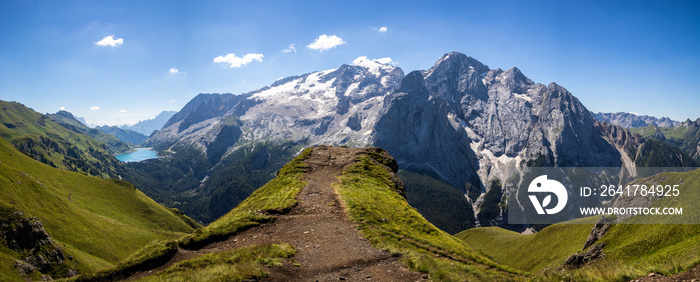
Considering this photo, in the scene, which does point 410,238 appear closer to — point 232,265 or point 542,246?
point 232,265

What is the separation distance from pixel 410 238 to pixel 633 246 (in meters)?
17.8

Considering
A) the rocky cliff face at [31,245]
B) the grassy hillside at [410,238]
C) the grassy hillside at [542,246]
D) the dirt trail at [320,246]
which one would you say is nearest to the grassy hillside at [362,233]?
the grassy hillside at [410,238]

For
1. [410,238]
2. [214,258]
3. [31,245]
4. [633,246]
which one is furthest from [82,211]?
[633,246]

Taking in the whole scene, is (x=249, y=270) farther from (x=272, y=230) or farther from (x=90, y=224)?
(x=90, y=224)

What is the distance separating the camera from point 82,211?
102 metres

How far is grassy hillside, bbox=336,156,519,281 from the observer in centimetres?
1784

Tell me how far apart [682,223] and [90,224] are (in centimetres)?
13463

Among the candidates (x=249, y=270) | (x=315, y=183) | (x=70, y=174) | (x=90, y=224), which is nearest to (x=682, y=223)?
(x=249, y=270)

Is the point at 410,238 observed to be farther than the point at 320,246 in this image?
Yes

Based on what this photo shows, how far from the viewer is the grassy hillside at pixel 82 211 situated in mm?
76719

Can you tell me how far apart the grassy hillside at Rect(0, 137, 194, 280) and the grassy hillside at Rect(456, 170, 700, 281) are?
211 ft

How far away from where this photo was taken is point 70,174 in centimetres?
15550

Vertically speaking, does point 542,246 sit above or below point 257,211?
below

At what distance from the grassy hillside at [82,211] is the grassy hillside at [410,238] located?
48.9 m
